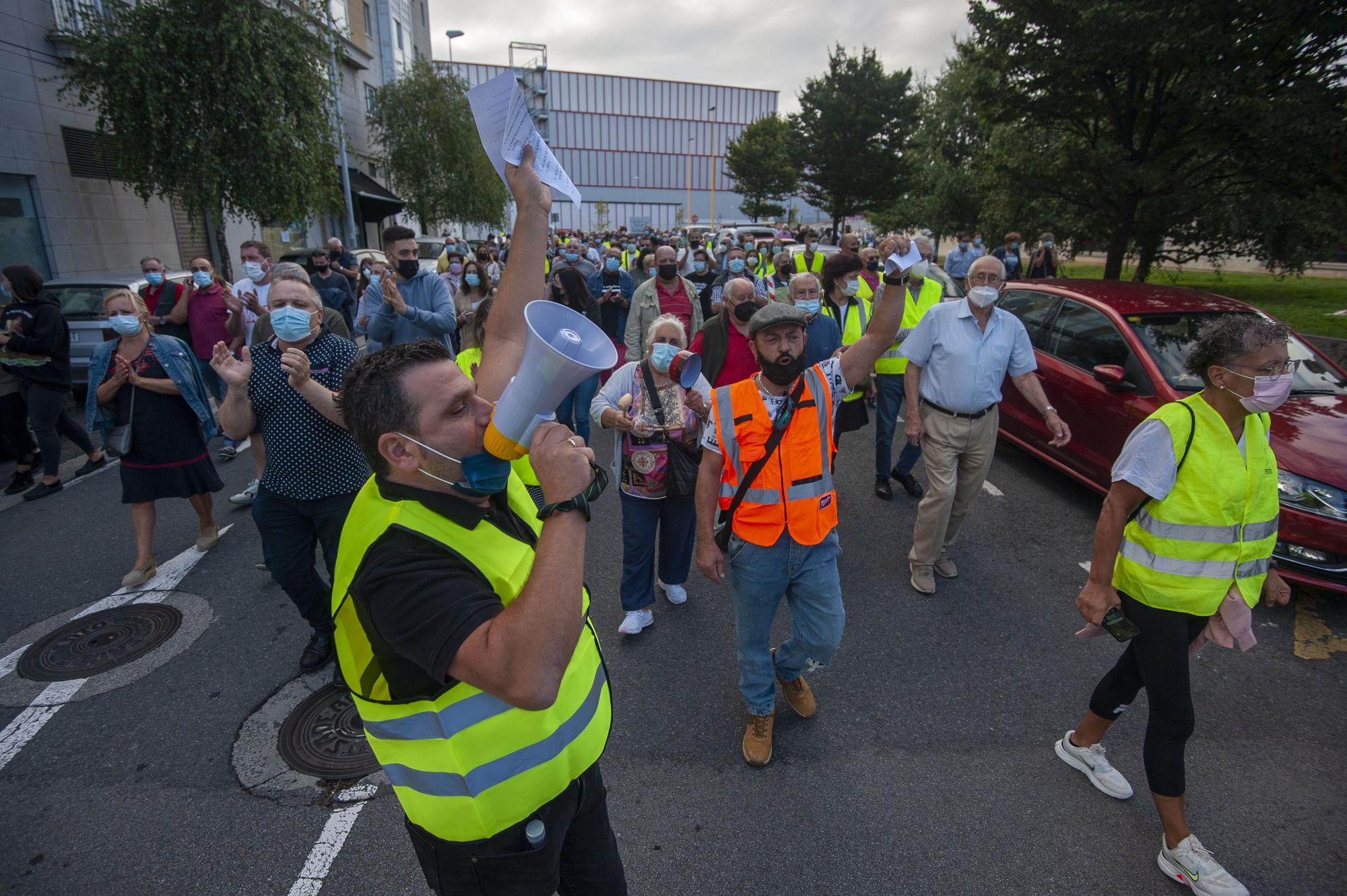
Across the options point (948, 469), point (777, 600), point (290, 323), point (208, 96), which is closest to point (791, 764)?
point (777, 600)

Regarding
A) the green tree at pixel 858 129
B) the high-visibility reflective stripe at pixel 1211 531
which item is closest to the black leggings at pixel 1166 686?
the high-visibility reflective stripe at pixel 1211 531

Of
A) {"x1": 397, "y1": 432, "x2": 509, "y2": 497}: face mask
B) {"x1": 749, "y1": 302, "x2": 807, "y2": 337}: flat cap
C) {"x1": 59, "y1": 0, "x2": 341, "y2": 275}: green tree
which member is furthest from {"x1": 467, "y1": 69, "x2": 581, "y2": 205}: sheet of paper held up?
{"x1": 59, "y1": 0, "x2": 341, "y2": 275}: green tree

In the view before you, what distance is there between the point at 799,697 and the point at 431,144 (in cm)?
2671

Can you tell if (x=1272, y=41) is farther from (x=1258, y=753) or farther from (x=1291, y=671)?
(x=1258, y=753)

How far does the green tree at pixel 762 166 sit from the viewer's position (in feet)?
169

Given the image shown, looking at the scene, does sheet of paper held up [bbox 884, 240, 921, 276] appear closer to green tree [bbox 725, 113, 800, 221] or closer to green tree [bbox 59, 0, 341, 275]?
green tree [bbox 59, 0, 341, 275]

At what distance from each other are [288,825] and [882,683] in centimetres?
274

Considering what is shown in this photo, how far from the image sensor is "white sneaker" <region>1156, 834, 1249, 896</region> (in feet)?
7.80

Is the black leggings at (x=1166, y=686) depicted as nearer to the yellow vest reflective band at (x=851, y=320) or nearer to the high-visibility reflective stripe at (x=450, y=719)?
the high-visibility reflective stripe at (x=450, y=719)

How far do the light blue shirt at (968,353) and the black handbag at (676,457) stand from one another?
1.80 m

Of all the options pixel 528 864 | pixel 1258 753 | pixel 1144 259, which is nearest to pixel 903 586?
pixel 1258 753

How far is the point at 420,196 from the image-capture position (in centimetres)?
2592

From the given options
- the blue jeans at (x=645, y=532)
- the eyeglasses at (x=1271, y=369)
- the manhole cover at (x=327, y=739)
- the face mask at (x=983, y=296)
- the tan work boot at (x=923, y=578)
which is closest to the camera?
the eyeglasses at (x=1271, y=369)

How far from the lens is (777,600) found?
304 centimetres
